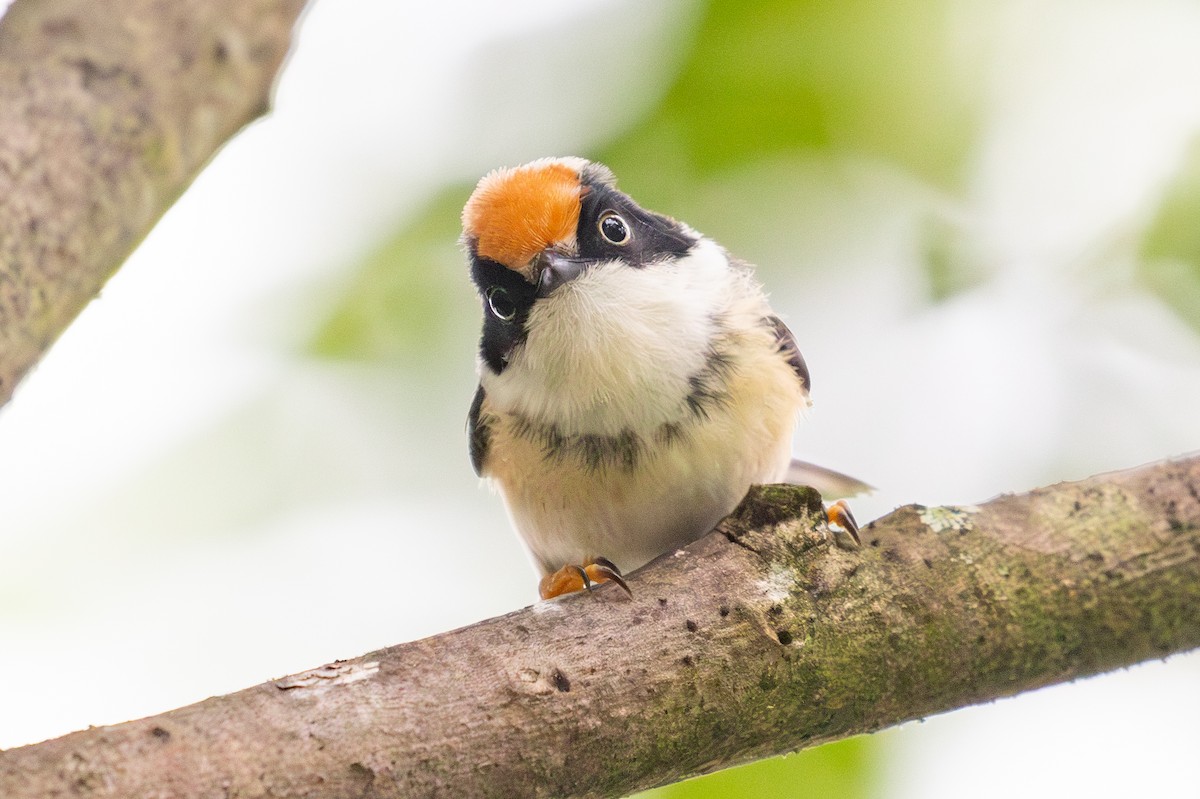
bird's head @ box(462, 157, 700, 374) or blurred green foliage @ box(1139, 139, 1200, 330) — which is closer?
bird's head @ box(462, 157, 700, 374)

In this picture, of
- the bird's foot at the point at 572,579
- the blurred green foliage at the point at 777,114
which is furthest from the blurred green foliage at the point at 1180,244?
the bird's foot at the point at 572,579

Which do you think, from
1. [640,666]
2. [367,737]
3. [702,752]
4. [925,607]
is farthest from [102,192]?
[925,607]

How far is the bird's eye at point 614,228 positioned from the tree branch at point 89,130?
129 cm

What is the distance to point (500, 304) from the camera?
3164mm

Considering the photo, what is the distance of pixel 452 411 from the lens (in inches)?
179

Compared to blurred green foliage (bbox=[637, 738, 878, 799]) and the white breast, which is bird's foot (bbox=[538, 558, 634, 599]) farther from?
blurred green foliage (bbox=[637, 738, 878, 799])

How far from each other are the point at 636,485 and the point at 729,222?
133 cm

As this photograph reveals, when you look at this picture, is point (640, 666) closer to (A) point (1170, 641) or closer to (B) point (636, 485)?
(B) point (636, 485)

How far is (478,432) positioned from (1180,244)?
222 cm

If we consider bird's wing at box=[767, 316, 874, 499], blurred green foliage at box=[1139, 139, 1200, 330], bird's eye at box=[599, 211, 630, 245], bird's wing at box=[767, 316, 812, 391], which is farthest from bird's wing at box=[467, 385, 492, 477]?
blurred green foliage at box=[1139, 139, 1200, 330]

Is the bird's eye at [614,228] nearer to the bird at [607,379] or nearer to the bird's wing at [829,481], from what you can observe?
the bird at [607,379]

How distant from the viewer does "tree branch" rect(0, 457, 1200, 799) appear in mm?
1752

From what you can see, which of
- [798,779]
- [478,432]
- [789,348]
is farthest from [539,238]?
[798,779]

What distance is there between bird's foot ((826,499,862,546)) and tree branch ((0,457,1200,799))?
0.17 ft
